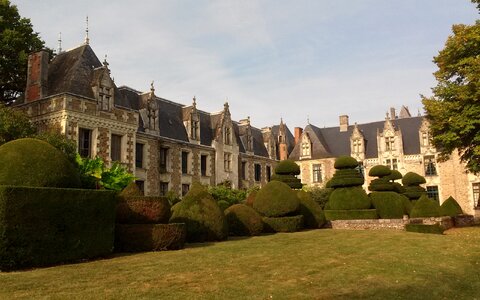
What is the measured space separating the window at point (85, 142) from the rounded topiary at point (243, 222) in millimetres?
8602

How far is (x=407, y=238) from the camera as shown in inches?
627

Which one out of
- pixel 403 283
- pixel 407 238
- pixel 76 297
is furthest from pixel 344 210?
pixel 76 297

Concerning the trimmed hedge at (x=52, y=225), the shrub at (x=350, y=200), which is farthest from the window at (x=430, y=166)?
the trimmed hedge at (x=52, y=225)

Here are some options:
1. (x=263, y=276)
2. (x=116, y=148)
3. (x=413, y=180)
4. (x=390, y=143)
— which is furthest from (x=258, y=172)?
(x=263, y=276)

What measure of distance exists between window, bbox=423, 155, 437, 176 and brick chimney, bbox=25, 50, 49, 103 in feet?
107

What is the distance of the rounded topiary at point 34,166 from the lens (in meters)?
9.80

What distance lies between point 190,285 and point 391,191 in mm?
24061

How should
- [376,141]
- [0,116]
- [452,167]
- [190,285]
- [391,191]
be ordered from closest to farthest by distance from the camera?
[190,285], [0,116], [391,191], [452,167], [376,141]

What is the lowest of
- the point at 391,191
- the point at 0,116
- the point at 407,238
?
the point at 407,238

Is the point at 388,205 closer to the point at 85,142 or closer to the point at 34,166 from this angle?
the point at 85,142

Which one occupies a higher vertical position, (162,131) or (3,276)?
(162,131)

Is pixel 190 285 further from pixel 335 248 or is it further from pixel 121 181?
pixel 121 181

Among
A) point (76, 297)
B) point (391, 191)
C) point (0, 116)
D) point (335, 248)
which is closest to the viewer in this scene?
point (76, 297)

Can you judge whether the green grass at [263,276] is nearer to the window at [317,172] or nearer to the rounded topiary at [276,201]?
the rounded topiary at [276,201]
